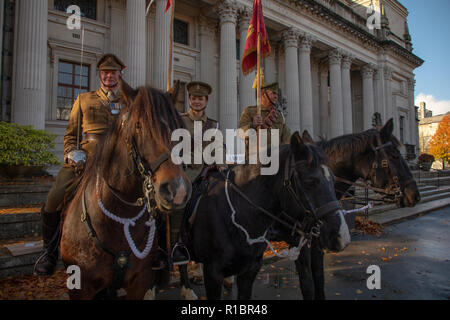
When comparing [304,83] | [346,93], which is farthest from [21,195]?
[346,93]

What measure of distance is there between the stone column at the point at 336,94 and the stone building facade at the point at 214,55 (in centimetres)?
9

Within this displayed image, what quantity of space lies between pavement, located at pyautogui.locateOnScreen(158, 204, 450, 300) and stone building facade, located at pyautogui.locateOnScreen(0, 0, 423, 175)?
8.68 feet

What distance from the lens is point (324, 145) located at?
12.3 feet

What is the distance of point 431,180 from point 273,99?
22.4 meters

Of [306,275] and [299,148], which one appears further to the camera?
[306,275]

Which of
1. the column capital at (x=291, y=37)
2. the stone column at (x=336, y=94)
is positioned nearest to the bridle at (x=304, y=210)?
the column capital at (x=291, y=37)

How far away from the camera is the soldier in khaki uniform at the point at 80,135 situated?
243 centimetres

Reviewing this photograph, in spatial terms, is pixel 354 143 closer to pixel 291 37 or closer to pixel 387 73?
pixel 291 37

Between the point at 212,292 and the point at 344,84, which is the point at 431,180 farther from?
the point at 212,292

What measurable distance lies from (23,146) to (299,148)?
815 cm

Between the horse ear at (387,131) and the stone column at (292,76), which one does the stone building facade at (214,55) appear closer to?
the stone column at (292,76)

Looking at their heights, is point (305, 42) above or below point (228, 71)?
above

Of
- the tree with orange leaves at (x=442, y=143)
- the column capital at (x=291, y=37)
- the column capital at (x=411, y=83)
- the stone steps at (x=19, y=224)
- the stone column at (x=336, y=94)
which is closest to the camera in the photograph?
the stone steps at (x=19, y=224)

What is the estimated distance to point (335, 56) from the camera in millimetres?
22984
